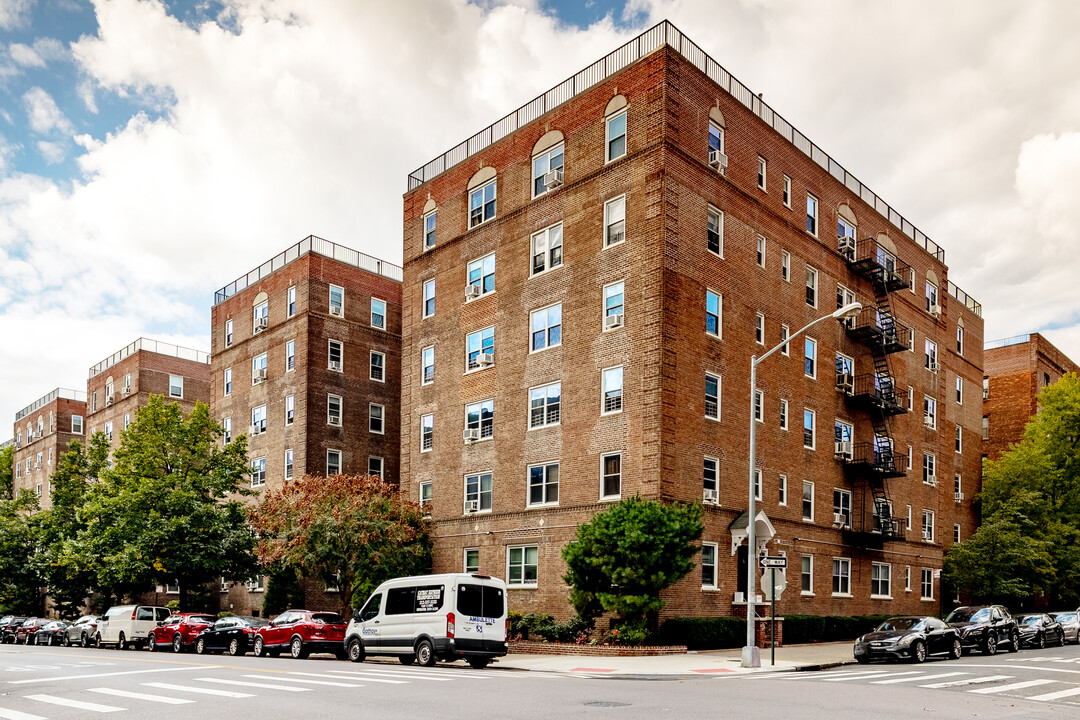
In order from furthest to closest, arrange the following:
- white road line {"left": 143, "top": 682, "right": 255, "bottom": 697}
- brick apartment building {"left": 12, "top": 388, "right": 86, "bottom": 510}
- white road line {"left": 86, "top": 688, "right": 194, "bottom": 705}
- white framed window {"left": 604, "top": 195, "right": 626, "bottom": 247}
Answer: brick apartment building {"left": 12, "top": 388, "right": 86, "bottom": 510}, white framed window {"left": 604, "top": 195, "right": 626, "bottom": 247}, white road line {"left": 143, "top": 682, "right": 255, "bottom": 697}, white road line {"left": 86, "top": 688, "right": 194, "bottom": 705}

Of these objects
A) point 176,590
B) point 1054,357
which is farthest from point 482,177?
point 1054,357

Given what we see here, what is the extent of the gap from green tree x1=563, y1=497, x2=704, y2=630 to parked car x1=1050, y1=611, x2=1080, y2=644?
1916 centimetres

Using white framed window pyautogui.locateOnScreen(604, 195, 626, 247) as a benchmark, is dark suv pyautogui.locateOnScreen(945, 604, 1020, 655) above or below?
below

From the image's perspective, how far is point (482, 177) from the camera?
135 ft

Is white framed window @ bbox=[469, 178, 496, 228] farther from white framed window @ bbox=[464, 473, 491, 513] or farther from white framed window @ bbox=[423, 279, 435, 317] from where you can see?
white framed window @ bbox=[464, 473, 491, 513]

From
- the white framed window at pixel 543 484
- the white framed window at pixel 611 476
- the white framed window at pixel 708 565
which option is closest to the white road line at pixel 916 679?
the white framed window at pixel 708 565

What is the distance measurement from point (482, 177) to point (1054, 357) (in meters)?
50.3

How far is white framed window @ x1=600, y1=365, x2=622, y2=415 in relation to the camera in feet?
110

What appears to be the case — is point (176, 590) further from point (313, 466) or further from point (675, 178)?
point (675, 178)

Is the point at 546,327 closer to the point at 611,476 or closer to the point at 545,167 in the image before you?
the point at 545,167

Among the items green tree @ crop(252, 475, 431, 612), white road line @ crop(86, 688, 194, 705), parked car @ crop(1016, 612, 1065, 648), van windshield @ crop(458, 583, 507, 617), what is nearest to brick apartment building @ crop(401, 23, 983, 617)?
green tree @ crop(252, 475, 431, 612)

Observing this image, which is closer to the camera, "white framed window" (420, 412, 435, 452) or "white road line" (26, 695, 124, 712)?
"white road line" (26, 695, 124, 712)

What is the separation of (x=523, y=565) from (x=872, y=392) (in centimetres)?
1894

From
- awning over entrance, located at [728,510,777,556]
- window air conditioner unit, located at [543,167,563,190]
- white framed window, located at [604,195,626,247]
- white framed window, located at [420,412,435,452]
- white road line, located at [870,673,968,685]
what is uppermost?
window air conditioner unit, located at [543,167,563,190]
